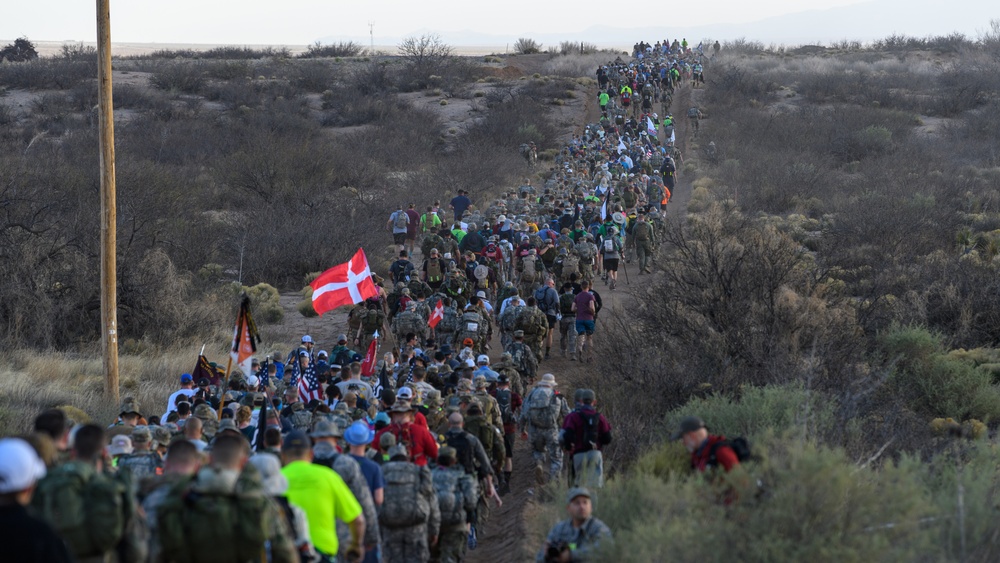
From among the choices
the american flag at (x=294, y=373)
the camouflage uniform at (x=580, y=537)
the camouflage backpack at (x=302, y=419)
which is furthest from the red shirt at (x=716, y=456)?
the american flag at (x=294, y=373)

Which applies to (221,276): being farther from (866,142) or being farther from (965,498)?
(866,142)

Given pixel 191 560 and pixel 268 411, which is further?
pixel 268 411

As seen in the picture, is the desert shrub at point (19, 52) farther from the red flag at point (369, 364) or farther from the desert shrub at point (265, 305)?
the red flag at point (369, 364)

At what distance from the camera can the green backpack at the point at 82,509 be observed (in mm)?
5348

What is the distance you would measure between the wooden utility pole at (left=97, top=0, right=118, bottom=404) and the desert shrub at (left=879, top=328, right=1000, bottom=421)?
34.3ft

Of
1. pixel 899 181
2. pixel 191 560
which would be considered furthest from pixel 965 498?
pixel 899 181

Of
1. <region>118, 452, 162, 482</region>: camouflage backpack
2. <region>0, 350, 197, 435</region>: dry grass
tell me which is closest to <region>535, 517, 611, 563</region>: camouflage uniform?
<region>118, 452, 162, 482</region>: camouflage backpack

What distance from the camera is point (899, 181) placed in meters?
36.2

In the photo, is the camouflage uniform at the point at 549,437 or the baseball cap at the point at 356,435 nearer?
the baseball cap at the point at 356,435

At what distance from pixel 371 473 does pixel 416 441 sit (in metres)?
1.55

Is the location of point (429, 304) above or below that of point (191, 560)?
below

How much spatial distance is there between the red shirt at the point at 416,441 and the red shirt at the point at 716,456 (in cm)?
279

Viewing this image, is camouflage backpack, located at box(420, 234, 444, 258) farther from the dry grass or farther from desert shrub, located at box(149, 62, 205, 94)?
desert shrub, located at box(149, 62, 205, 94)

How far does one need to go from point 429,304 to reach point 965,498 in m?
10.4
